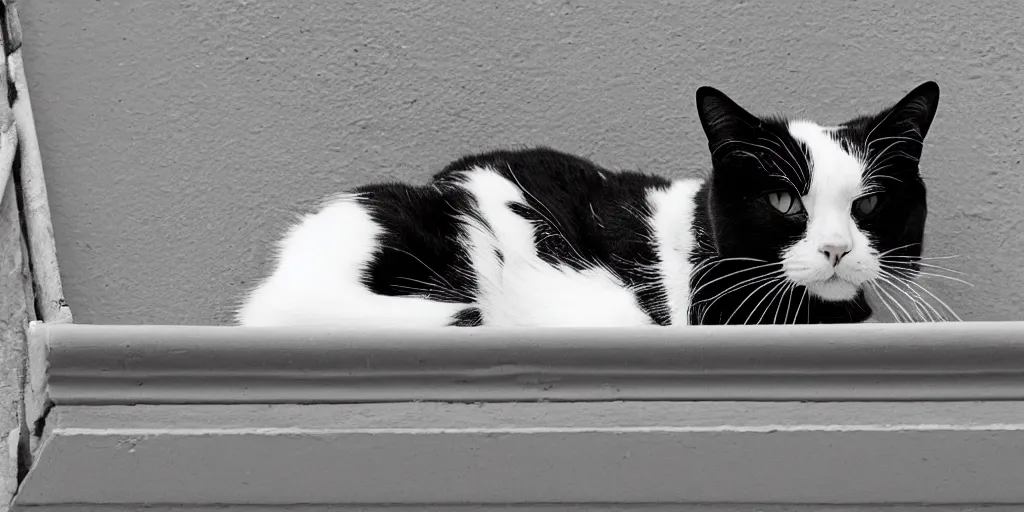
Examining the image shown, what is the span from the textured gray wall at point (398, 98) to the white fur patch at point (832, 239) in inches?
16.1

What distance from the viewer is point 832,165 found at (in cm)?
95

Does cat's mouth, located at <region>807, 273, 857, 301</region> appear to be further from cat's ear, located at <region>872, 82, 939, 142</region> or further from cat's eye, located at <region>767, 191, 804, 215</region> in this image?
cat's ear, located at <region>872, 82, 939, 142</region>

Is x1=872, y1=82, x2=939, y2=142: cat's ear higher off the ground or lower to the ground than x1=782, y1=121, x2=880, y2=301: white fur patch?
higher

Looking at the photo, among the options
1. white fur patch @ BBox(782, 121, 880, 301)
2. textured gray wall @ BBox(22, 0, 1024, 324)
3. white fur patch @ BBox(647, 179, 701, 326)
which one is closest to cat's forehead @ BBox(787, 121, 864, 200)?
white fur patch @ BBox(782, 121, 880, 301)

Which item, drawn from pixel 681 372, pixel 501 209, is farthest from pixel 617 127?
pixel 681 372

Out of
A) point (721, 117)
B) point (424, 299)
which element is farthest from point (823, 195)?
point (424, 299)

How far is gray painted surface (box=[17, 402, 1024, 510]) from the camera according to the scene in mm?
780

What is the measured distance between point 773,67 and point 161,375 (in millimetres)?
972

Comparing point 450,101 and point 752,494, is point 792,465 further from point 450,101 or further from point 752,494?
point 450,101

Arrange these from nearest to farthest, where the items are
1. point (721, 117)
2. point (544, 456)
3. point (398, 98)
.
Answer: point (544, 456), point (721, 117), point (398, 98)

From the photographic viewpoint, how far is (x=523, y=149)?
1266 millimetres

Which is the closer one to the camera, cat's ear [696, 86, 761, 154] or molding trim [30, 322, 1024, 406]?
molding trim [30, 322, 1024, 406]

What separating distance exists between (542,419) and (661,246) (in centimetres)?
34

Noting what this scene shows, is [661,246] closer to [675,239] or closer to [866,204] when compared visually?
[675,239]
